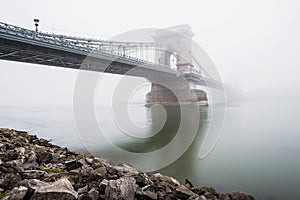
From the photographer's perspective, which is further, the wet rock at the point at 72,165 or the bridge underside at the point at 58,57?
the bridge underside at the point at 58,57

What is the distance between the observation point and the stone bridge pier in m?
35.7

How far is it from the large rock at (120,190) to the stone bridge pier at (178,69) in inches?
1215

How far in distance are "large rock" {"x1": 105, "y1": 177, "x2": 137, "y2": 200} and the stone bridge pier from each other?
30.9 metres

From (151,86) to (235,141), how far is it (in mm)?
32616

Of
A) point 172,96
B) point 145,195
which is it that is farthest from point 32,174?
point 172,96

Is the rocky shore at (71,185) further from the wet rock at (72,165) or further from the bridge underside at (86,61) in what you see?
the bridge underside at (86,61)

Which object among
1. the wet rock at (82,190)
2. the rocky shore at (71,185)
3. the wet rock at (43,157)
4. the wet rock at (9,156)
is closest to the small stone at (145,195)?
the rocky shore at (71,185)

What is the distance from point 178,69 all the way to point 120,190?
39.9m

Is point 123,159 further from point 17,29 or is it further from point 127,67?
point 127,67

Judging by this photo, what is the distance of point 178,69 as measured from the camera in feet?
135

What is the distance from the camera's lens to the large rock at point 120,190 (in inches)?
89.0

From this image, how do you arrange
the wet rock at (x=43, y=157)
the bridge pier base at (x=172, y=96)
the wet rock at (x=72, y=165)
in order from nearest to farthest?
1. the wet rock at (x=72, y=165)
2. the wet rock at (x=43, y=157)
3. the bridge pier base at (x=172, y=96)

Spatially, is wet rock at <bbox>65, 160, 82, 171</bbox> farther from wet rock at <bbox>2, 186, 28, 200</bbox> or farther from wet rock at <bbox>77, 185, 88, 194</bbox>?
wet rock at <bbox>2, 186, 28, 200</bbox>

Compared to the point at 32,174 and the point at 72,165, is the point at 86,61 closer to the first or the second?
the point at 72,165
